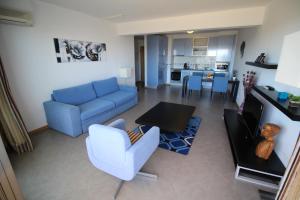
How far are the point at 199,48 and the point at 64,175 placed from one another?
6.84m

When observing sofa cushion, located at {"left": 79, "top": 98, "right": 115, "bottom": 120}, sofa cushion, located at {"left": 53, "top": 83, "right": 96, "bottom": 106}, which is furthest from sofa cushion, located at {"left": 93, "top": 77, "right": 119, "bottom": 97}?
sofa cushion, located at {"left": 79, "top": 98, "right": 115, "bottom": 120}

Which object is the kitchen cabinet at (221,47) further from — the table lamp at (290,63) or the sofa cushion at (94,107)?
the table lamp at (290,63)

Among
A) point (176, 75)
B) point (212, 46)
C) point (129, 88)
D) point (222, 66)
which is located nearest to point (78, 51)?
point (129, 88)

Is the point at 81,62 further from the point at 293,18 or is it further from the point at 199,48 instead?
the point at 199,48

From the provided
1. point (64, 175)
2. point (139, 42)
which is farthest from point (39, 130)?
point (139, 42)

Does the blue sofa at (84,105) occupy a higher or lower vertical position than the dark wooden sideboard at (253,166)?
higher

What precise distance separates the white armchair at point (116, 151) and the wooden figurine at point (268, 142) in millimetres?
1416

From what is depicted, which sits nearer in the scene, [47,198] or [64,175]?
[47,198]

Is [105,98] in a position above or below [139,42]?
below

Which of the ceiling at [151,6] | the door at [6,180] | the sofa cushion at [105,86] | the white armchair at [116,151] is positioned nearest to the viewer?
the door at [6,180]

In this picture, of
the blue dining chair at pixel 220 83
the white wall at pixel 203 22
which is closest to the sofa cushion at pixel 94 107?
the white wall at pixel 203 22

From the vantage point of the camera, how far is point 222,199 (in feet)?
5.26

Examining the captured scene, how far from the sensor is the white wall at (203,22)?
315cm

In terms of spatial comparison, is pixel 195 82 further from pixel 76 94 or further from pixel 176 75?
pixel 76 94
